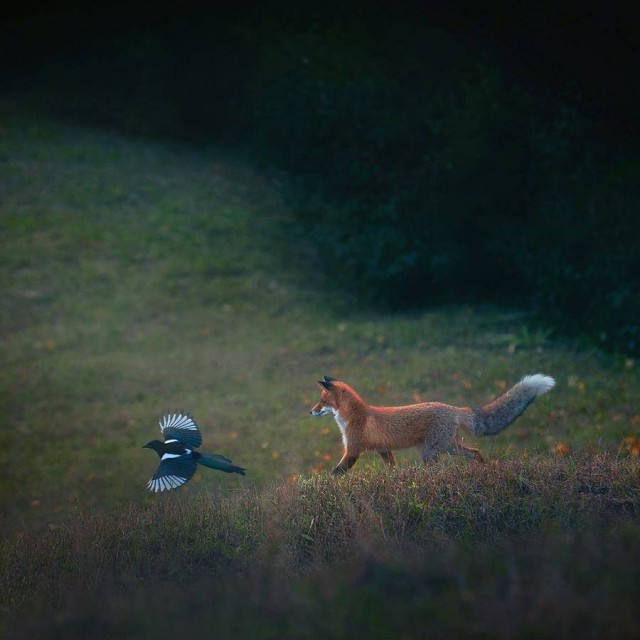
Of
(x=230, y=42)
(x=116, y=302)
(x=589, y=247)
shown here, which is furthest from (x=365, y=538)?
(x=230, y=42)

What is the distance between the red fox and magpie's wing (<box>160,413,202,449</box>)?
891mm

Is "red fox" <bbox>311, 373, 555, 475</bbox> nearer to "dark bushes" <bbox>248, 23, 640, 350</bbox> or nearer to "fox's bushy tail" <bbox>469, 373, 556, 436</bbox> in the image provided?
"fox's bushy tail" <bbox>469, 373, 556, 436</bbox>

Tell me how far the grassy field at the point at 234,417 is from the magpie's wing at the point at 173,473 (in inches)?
7.3

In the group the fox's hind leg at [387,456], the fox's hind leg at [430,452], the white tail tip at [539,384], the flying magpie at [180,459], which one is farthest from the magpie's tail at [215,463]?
the white tail tip at [539,384]

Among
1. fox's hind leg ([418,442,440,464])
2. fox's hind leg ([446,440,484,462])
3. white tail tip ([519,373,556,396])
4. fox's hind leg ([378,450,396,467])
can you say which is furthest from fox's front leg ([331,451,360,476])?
white tail tip ([519,373,556,396])

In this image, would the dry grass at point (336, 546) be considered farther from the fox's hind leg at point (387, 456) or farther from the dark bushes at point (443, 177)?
the dark bushes at point (443, 177)

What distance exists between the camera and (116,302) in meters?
14.3

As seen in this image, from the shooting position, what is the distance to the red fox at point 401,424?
246 inches

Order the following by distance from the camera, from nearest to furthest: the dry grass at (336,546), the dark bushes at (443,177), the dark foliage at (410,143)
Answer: the dry grass at (336,546) < the dark bushes at (443,177) < the dark foliage at (410,143)

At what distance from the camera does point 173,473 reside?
570 cm

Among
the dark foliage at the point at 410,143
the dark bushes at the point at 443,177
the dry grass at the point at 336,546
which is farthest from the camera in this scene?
the dark foliage at the point at 410,143

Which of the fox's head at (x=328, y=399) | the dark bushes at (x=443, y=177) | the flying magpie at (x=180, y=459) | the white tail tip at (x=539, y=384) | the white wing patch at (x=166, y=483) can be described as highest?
the dark bushes at (x=443, y=177)

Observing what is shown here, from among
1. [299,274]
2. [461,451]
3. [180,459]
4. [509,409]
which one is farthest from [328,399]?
[299,274]

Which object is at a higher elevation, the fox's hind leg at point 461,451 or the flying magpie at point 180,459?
the fox's hind leg at point 461,451
